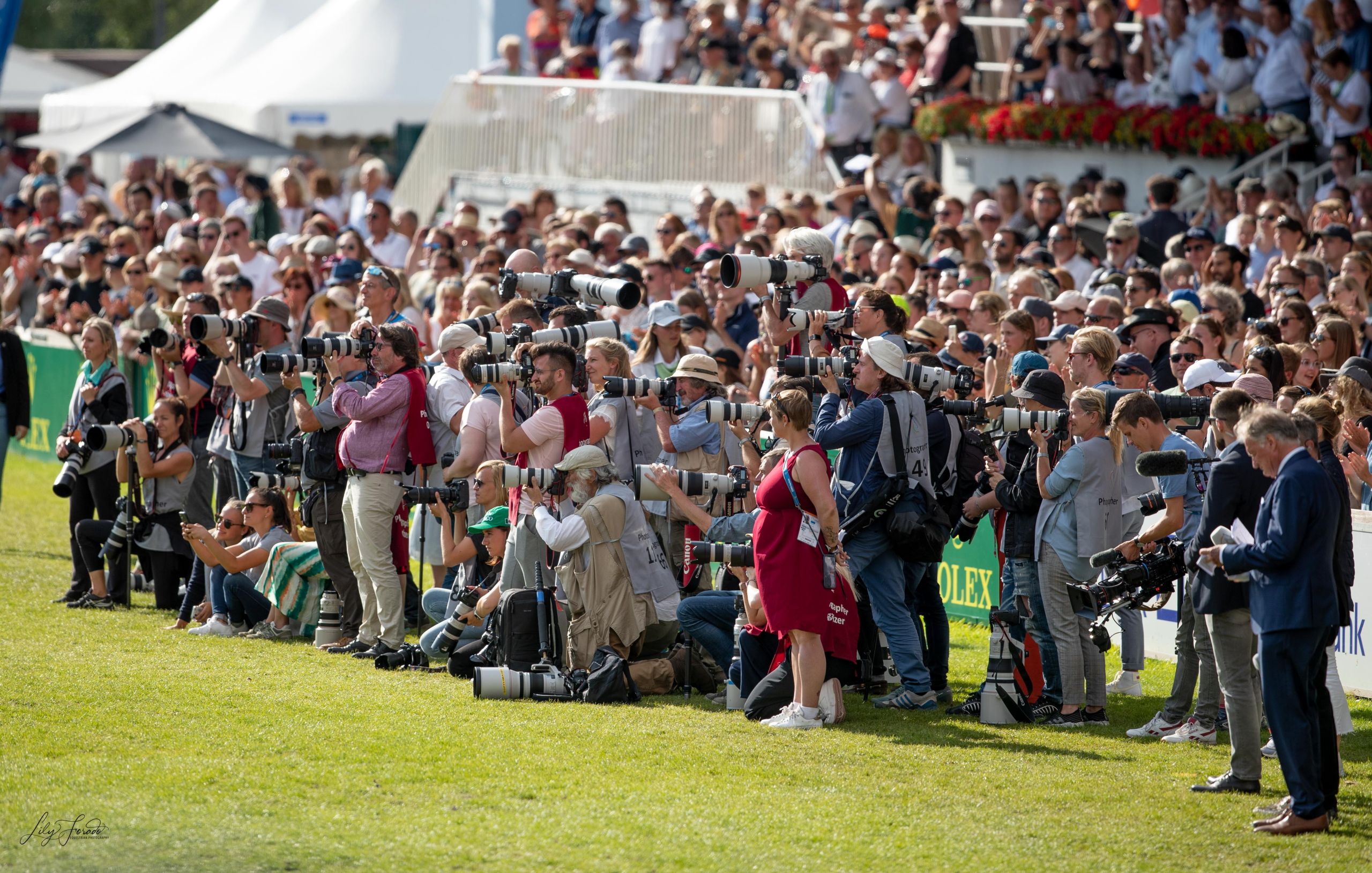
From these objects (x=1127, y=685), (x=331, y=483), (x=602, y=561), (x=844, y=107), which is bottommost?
(x=1127, y=685)

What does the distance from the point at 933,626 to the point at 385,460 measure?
3.25 metres

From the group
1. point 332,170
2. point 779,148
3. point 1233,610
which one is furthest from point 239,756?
point 332,170

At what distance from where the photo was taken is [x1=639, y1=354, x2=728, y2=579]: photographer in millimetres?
9922

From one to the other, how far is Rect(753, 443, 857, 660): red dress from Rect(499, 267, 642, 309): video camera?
1.73 meters

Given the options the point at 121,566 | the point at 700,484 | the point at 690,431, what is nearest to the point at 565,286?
the point at 690,431

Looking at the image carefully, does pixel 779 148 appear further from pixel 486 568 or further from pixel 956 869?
pixel 956 869

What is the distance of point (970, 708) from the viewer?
30.5ft

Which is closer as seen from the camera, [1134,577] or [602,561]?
[1134,577]

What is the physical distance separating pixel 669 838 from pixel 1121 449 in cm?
322

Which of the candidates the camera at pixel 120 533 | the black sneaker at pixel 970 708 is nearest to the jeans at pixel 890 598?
the black sneaker at pixel 970 708

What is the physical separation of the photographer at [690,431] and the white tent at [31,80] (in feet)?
89.9

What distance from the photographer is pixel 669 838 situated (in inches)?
272

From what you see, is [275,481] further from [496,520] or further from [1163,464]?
[1163,464]

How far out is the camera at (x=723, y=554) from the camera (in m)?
8.92
